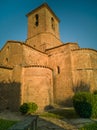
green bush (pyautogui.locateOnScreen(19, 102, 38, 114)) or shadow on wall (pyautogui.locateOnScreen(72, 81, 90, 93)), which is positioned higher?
shadow on wall (pyautogui.locateOnScreen(72, 81, 90, 93))

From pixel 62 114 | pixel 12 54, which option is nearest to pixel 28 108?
pixel 62 114

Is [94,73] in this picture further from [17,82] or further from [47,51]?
[17,82]

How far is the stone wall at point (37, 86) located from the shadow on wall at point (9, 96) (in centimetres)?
81

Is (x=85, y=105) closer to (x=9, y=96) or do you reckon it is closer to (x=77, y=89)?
(x=77, y=89)

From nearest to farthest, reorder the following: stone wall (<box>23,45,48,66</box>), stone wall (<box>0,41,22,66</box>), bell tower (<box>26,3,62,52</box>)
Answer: stone wall (<box>0,41,22,66</box>)
stone wall (<box>23,45,48,66</box>)
bell tower (<box>26,3,62,52</box>)

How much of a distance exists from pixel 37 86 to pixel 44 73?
1.86 metres

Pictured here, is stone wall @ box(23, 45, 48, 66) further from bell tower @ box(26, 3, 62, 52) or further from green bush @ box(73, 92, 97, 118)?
green bush @ box(73, 92, 97, 118)

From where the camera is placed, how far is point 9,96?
16219mm

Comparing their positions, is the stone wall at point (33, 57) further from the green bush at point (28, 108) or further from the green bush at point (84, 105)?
the green bush at point (84, 105)

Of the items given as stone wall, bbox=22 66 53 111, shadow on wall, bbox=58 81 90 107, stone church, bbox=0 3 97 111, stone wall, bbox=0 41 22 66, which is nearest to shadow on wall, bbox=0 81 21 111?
stone church, bbox=0 3 97 111

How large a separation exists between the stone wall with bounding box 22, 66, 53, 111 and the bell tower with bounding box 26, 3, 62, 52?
7.06 meters

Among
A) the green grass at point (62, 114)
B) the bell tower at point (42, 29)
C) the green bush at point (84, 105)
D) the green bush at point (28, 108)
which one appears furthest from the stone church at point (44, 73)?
the green bush at point (84, 105)

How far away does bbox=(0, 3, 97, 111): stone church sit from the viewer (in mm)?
15922

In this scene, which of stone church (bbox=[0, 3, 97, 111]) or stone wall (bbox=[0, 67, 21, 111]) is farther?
stone church (bbox=[0, 3, 97, 111])
